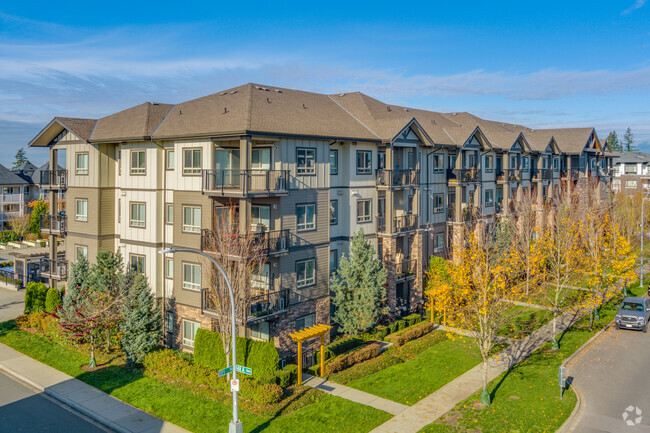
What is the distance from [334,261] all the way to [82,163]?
17.6 m

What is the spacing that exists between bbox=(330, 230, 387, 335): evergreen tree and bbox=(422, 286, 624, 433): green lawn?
7.53 m

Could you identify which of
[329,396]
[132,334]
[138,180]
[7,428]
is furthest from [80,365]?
[329,396]

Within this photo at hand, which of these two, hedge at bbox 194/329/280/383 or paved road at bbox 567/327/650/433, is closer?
paved road at bbox 567/327/650/433

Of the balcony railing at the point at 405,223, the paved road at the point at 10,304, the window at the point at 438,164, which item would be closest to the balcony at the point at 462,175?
the window at the point at 438,164

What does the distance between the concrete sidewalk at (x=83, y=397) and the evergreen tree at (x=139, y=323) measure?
Answer: 2685mm

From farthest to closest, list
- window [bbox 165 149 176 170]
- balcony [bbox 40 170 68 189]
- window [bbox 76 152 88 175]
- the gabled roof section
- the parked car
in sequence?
balcony [bbox 40 170 68 189], window [bbox 76 152 88 175], the parked car, the gabled roof section, window [bbox 165 149 176 170]

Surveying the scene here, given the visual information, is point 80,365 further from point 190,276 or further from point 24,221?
point 24,221

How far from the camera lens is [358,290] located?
2720cm

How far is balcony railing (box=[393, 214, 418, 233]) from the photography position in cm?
3187

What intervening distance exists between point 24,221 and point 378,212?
51654mm

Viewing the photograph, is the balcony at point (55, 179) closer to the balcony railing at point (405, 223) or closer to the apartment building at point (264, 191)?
the apartment building at point (264, 191)

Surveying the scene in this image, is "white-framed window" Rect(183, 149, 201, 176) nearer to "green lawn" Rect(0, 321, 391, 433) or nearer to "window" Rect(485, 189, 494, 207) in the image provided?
"green lawn" Rect(0, 321, 391, 433)

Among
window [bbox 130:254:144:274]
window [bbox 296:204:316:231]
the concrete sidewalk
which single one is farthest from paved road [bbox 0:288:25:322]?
window [bbox 296:204:316:231]

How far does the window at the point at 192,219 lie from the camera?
26.1m
